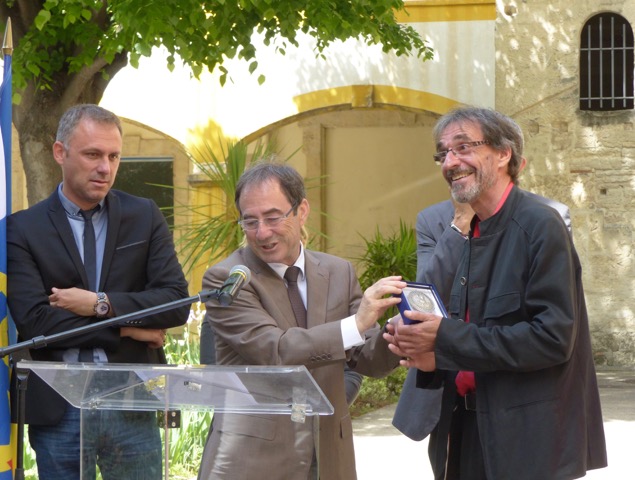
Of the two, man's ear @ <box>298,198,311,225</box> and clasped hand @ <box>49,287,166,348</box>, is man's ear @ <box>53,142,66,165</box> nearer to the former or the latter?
clasped hand @ <box>49,287,166,348</box>

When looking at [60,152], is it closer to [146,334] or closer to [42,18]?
[146,334]

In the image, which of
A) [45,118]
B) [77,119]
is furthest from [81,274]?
[45,118]

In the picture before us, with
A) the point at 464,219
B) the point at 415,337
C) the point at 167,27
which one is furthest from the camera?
the point at 167,27

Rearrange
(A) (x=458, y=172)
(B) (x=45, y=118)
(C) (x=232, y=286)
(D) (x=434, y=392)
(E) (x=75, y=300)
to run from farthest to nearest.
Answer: (B) (x=45, y=118) < (E) (x=75, y=300) < (D) (x=434, y=392) < (A) (x=458, y=172) < (C) (x=232, y=286)

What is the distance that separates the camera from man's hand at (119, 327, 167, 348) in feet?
14.4

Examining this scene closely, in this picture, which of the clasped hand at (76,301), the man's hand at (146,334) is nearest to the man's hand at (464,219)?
the man's hand at (146,334)

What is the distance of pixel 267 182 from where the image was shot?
3885 millimetres

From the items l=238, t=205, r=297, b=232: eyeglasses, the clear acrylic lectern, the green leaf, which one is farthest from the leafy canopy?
the clear acrylic lectern

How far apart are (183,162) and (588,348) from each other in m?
16.5

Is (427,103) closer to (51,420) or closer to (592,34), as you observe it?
(592,34)

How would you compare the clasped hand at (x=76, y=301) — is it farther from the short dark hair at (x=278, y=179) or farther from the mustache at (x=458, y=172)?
the mustache at (x=458, y=172)

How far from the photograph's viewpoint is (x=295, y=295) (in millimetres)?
3988

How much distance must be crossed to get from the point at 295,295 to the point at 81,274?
0.90 m

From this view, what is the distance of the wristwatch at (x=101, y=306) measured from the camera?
433 centimetres
